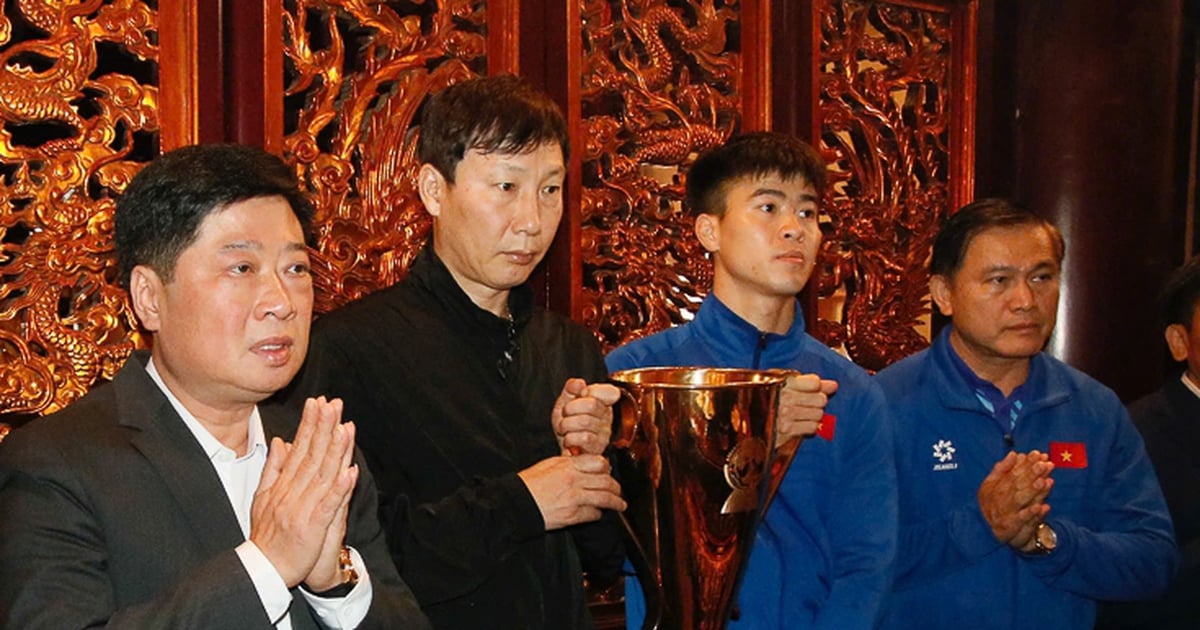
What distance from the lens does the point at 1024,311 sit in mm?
2822

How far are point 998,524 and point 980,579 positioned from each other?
0.48ft

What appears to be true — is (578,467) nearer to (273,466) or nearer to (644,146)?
(273,466)

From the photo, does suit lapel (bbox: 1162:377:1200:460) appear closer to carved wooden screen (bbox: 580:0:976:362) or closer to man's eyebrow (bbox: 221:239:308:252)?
carved wooden screen (bbox: 580:0:976:362)

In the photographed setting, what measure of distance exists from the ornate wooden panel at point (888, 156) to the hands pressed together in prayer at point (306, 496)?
205cm

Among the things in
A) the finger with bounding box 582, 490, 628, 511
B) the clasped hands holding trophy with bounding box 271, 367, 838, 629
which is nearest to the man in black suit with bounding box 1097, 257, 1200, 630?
the clasped hands holding trophy with bounding box 271, 367, 838, 629

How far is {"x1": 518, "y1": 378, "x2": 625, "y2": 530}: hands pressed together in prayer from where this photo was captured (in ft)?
6.50

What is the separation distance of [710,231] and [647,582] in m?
0.83

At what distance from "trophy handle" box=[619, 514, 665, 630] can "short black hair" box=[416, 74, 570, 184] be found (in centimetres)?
61

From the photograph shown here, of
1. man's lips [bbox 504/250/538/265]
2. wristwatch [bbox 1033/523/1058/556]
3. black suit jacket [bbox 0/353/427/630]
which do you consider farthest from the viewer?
wristwatch [bbox 1033/523/1058/556]

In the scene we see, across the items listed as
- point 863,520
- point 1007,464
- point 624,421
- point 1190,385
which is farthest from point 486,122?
point 1190,385

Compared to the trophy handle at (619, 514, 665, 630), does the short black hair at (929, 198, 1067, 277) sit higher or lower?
higher

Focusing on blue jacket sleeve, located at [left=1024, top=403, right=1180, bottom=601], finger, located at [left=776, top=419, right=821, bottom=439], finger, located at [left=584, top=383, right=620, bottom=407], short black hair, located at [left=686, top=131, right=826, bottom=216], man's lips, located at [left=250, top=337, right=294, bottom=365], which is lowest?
blue jacket sleeve, located at [left=1024, top=403, right=1180, bottom=601]

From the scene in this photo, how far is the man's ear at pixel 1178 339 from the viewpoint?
10.6ft

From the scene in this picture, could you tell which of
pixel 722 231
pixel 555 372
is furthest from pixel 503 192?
pixel 722 231
